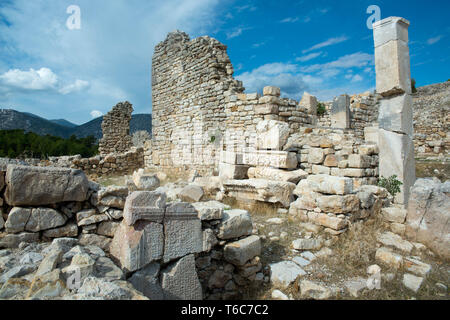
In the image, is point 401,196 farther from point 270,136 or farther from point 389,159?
point 270,136

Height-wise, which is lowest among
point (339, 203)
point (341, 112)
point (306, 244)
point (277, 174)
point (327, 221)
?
point (306, 244)

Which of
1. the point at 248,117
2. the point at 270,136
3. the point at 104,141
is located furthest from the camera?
the point at 104,141

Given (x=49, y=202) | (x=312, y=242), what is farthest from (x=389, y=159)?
(x=49, y=202)

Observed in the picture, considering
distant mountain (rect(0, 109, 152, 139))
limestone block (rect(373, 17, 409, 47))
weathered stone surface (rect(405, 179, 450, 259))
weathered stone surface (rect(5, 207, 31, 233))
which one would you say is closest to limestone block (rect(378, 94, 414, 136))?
limestone block (rect(373, 17, 409, 47))

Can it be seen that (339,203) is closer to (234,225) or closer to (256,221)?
(256,221)

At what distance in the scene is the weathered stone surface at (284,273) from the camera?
3.15m

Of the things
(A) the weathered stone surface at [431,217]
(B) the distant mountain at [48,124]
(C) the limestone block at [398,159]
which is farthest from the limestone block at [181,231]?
(B) the distant mountain at [48,124]

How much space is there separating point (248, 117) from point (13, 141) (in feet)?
74.4

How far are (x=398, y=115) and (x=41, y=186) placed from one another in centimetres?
692

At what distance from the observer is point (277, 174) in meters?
5.75

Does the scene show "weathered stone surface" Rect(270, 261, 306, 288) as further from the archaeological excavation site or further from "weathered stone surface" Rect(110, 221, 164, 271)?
"weathered stone surface" Rect(110, 221, 164, 271)

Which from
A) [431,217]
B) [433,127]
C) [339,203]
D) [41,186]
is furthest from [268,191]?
[433,127]

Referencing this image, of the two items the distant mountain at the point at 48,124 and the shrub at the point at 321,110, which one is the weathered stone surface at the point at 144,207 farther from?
the distant mountain at the point at 48,124

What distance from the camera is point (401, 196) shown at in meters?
5.70
